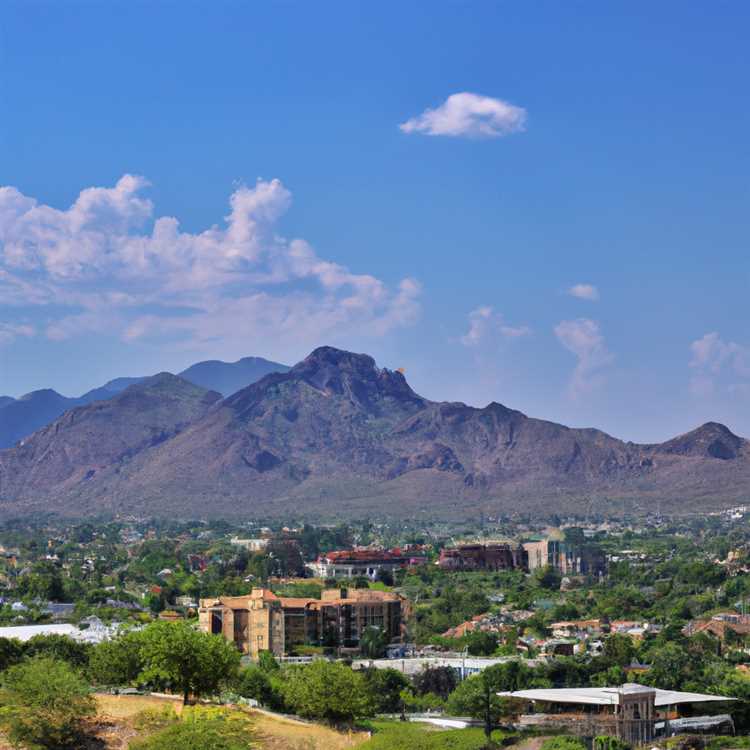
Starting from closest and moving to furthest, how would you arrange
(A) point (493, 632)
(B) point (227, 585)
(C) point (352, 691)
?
1. (C) point (352, 691)
2. (A) point (493, 632)
3. (B) point (227, 585)

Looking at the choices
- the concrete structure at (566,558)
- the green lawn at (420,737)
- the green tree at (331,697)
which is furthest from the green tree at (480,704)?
the concrete structure at (566,558)

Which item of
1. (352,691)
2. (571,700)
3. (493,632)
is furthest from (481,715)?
(493,632)

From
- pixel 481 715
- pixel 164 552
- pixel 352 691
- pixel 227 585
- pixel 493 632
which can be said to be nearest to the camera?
pixel 352 691

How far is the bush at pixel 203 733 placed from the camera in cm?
3747

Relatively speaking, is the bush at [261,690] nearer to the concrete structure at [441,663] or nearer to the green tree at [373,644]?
the concrete structure at [441,663]

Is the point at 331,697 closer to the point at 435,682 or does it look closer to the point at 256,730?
the point at 256,730

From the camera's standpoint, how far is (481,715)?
56344 millimetres

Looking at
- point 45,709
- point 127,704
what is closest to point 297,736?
point 127,704

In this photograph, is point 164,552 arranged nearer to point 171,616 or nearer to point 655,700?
point 171,616

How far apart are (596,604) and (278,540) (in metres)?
58.6

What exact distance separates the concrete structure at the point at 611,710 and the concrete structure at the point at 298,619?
18380mm

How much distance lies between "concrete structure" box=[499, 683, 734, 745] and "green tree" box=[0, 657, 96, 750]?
65.0 ft

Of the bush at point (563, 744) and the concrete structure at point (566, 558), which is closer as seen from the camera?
the bush at point (563, 744)

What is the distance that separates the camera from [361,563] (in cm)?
13700
